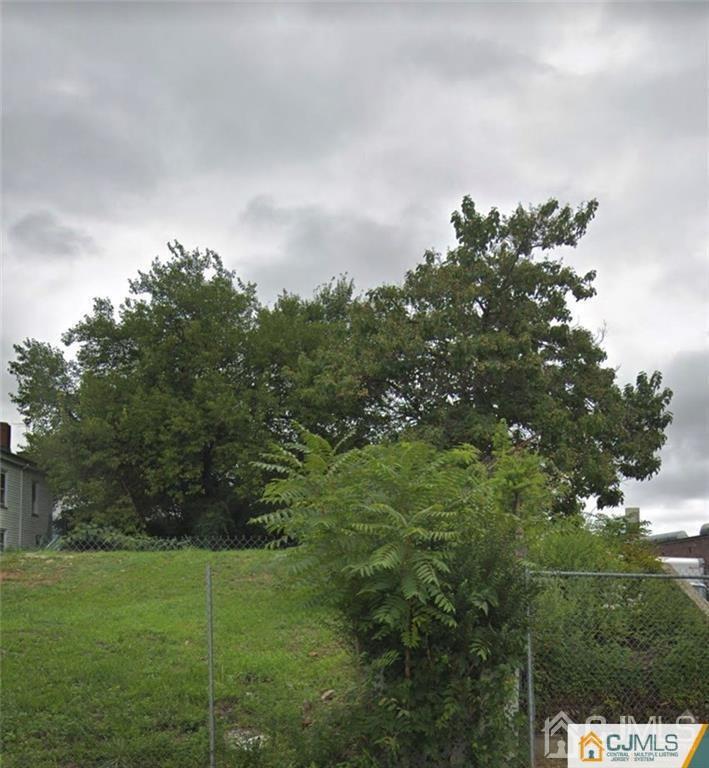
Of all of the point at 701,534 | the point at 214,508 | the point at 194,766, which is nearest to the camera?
the point at 194,766

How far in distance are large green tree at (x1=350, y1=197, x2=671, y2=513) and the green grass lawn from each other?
9.79m

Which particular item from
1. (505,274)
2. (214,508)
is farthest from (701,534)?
(214,508)

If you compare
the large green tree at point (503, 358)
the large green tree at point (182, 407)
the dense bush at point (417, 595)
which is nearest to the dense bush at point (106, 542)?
the large green tree at point (182, 407)

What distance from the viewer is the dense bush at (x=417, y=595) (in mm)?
5266

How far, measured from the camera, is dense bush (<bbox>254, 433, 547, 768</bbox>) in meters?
5.27

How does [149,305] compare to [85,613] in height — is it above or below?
above

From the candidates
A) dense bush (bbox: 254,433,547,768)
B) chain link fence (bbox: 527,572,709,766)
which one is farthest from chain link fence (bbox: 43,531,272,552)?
dense bush (bbox: 254,433,547,768)

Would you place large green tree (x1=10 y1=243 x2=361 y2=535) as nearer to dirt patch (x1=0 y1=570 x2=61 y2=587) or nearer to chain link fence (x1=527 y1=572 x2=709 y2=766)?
dirt patch (x1=0 y1=570 x2=61 y2=587)

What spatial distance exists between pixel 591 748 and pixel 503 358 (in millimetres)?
15849

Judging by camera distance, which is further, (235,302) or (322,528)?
(235,302)

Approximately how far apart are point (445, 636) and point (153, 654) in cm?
455

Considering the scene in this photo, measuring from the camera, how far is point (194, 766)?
595 cm

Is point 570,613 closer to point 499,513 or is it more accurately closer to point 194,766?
point 499,513

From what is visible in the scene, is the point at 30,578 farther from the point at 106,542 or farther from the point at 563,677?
the point at 563,677
